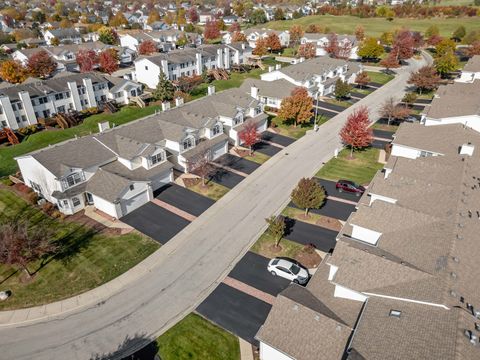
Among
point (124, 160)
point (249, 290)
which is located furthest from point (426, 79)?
point (249, 290)

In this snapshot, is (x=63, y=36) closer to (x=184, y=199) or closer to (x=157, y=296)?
(x=184, y=199)

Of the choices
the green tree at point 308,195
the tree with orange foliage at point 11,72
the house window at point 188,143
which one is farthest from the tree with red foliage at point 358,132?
the tree with orange foliage at point 11,72

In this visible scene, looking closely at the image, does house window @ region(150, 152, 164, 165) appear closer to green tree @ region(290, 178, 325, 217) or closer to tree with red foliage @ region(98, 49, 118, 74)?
green tree @ region(290, 178, 325, 217)

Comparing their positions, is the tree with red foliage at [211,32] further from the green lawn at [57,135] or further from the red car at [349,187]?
the red car at [349,187]

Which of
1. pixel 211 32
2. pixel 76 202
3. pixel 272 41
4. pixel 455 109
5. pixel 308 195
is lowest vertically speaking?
pixel 76 202

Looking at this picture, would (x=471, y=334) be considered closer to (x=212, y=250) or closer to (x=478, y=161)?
(x=212, y=250)

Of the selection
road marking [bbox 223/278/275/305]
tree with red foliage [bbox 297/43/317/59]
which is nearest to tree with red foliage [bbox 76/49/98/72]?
tree with red foliage [bbox 297/43/317/59]
